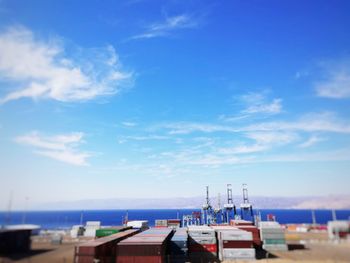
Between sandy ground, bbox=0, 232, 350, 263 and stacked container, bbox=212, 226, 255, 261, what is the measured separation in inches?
63.6

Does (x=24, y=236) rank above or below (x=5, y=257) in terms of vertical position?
above

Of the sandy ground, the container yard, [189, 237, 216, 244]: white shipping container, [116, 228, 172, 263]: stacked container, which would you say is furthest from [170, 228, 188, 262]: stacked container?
the sandy ground

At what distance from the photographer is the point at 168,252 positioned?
48.3 meters

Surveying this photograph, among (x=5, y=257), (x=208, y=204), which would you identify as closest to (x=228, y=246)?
(x=5, y=257)

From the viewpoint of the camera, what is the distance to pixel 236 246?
49469mm

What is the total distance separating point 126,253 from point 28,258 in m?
13.3

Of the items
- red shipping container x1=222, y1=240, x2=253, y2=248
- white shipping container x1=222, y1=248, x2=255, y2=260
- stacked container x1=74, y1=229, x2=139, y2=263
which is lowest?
white shipping container x1=222, y1=248, x2=255, y2=260

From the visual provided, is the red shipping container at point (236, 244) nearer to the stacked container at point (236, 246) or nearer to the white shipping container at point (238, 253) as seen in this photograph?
the stacked container at point (236, 246)

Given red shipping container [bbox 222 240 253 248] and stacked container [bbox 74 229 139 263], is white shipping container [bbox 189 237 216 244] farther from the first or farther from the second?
stacked container [bbox 74 229 139 263]

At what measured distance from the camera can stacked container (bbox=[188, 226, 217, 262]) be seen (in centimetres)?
5134

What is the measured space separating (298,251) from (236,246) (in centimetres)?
2259

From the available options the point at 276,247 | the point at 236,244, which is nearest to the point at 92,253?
the point at 276,247

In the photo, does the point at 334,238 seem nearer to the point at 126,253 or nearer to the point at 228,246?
the point at 126,253

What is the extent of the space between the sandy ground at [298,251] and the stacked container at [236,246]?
1.62 meters
